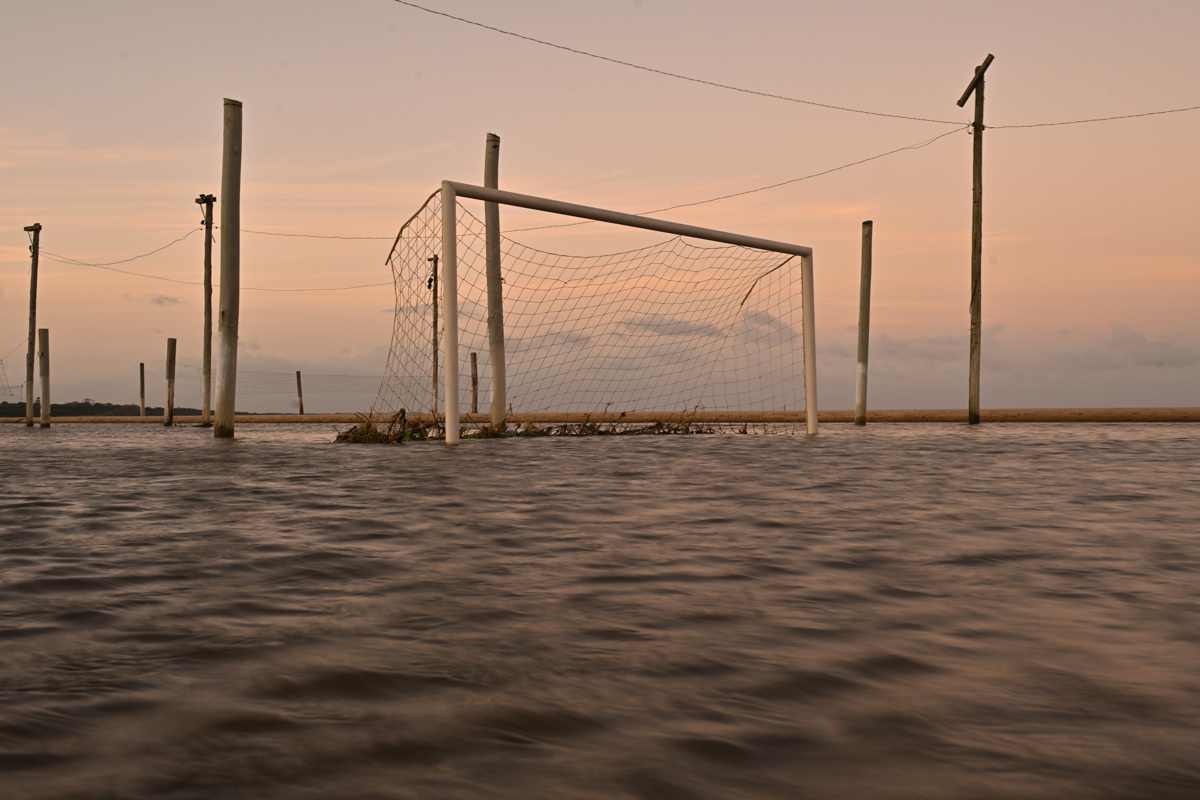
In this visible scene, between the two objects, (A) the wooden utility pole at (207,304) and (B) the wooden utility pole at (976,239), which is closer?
(B) the wooden utility pole at (976,239)

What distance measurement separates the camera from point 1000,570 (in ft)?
9.76

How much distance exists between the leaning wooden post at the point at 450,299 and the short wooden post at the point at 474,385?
17.7 meters

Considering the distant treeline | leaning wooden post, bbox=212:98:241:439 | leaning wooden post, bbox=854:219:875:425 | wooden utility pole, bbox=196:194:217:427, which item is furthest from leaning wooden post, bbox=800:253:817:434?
the distant treeline

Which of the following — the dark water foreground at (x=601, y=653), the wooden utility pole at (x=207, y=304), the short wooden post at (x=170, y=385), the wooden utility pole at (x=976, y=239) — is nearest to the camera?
the dark water foreground at (x=601, y=653)

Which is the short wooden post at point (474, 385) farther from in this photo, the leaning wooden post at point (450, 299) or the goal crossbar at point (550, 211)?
the leaning wooden post at point (450, 299)

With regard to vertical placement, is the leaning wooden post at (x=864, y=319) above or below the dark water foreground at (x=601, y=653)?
above

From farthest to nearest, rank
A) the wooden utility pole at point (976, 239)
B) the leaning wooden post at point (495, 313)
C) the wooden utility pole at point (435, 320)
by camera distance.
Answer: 1. the wooden utility pole at point (435, 320)
2. the wooden utility pole at point (976, 239)
3. the leaning wooden post at point (495, 313)

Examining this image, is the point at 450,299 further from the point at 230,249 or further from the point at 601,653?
the point at 601,653

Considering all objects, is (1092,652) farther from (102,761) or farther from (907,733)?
(102,761)

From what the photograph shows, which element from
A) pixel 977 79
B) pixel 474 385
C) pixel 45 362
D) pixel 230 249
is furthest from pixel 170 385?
pixel 977 79

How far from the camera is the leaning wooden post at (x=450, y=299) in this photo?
1055 cm

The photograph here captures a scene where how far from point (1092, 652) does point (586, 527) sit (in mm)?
2404

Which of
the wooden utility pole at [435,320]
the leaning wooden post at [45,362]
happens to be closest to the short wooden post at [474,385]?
the wooden utility pole at [435,320]

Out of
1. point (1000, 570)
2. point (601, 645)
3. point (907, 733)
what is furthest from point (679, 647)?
point (1000, 570)
